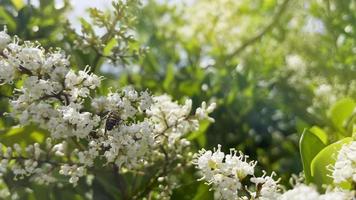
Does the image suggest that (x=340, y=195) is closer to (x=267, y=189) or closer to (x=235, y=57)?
(x=267, y=189)

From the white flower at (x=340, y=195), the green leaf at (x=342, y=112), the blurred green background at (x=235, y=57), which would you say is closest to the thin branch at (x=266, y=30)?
the blurred green background at (x=235, y=57)

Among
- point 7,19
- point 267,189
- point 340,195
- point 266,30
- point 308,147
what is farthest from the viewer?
point 266,30

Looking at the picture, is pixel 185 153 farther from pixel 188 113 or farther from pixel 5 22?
pixel 5 22

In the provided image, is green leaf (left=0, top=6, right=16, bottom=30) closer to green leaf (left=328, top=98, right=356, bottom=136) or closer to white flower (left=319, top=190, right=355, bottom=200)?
green leaf (left=328, top=98, right=356, bottom=136)

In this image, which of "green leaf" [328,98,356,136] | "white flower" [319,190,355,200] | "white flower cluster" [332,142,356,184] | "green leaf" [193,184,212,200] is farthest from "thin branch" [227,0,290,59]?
"white flower" [319,190,355,200]

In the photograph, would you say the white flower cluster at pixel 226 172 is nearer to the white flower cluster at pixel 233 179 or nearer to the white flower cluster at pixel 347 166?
the white flower cluster at pixel 233 179

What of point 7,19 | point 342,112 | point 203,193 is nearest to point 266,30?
point 342,112
